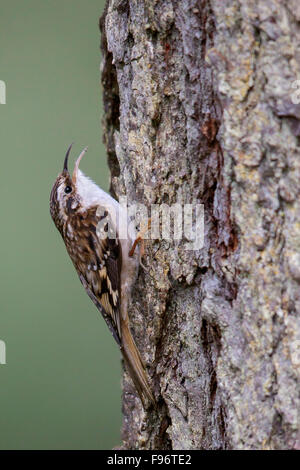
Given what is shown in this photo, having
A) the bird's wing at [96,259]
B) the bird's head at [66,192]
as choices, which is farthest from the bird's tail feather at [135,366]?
the bird's head at [66,192]

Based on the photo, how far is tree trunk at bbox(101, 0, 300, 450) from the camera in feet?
4.66

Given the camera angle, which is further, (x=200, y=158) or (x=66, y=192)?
(x=66, y=192)

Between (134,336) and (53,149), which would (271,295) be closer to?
(134,336)

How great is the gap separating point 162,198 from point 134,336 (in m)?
0.52

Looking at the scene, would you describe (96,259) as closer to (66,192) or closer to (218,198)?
(66,192)

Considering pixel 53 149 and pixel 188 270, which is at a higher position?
pixel 53 149

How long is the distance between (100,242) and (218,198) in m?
0.92

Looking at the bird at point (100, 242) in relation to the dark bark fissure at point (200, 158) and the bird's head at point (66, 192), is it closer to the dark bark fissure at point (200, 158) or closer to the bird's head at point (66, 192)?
the bird's head at point (66, 192)

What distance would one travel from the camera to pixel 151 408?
6.46ft

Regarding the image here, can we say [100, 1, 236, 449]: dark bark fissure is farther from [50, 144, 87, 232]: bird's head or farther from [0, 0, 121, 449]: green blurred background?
[0, 0, 121, 449]: green blurred background

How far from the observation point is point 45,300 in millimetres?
3340

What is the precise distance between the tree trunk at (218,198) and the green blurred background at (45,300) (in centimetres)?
140

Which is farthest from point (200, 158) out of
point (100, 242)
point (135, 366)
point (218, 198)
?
point (100, 242)
